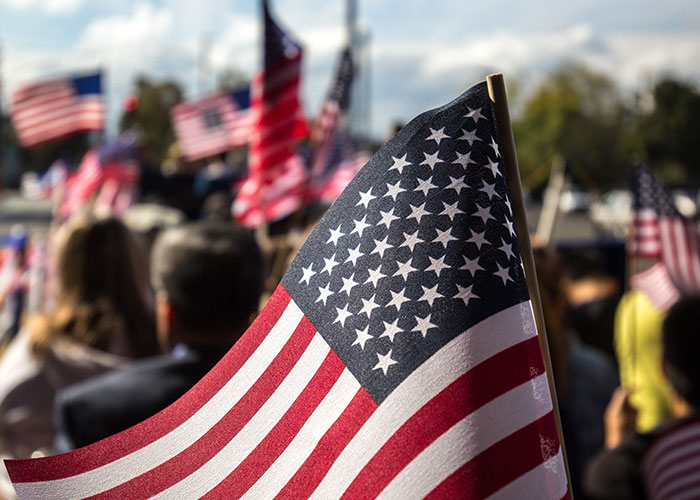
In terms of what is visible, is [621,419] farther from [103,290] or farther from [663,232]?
[103,290]

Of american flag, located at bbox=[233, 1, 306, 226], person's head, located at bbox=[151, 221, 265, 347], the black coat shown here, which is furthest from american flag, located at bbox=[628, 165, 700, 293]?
the black coat

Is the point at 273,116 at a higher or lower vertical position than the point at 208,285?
higher

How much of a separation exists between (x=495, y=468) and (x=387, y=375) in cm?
23

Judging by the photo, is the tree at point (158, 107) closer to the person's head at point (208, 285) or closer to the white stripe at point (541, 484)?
the person's head at point (208, 285)

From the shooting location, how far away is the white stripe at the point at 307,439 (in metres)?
1.41

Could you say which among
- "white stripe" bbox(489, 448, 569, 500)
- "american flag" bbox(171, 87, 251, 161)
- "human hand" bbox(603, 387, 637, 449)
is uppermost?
"american flag" bbox(171, 87, 251, 161)

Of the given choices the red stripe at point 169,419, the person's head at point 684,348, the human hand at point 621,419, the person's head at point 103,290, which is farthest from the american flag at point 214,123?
the red stripe at point 169,419

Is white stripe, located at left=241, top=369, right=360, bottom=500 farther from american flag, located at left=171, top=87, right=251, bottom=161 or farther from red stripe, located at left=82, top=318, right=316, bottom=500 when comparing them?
american flag, located at left=171, top=87, right=251, bottom=161

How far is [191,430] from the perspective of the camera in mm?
1517

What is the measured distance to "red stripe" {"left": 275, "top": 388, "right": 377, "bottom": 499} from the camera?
1.39m

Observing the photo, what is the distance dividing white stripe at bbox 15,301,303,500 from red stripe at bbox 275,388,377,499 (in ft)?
Result: 0.60

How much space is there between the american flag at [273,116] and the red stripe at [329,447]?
383 cm

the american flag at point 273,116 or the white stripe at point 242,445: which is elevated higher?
the american flag at point 273,116

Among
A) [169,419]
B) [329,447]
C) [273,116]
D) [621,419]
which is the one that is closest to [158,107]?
[273,116]
